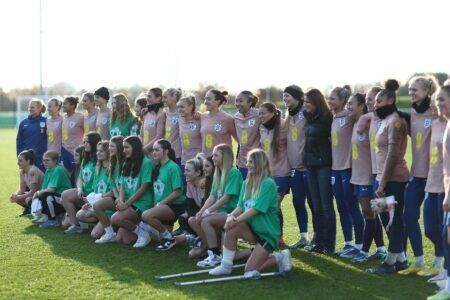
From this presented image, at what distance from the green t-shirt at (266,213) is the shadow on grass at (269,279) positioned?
0.44 m

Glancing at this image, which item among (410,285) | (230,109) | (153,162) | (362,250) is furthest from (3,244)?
(230,109)

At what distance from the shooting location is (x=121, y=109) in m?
9.89

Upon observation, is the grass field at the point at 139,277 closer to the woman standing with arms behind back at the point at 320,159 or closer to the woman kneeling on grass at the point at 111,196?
the woman kneeling on grass at the point at 111,196

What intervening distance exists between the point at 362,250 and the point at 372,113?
5.19ft

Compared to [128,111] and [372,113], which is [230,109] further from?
[372,113]

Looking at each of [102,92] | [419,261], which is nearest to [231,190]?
[419,261]

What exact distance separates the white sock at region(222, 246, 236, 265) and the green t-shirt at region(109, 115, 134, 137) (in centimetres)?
369

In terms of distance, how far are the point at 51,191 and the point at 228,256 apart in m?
4.20

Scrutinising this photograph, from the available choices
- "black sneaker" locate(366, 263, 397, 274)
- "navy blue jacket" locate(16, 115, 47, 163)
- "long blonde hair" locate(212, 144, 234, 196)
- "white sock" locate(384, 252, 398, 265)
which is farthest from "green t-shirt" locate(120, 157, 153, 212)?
"navy blue jacket" locate(16, 115, 47, 163)

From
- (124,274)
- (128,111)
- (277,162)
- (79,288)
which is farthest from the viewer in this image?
(128,111)

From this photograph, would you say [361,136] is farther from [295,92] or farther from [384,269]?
[384,269]

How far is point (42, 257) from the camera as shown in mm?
7730

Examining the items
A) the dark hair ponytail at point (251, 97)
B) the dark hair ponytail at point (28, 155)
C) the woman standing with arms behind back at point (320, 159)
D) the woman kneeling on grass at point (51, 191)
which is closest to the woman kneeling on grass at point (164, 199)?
the dark hair ponytail at point (251, 97)

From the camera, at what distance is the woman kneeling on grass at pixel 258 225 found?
22.1 feet
